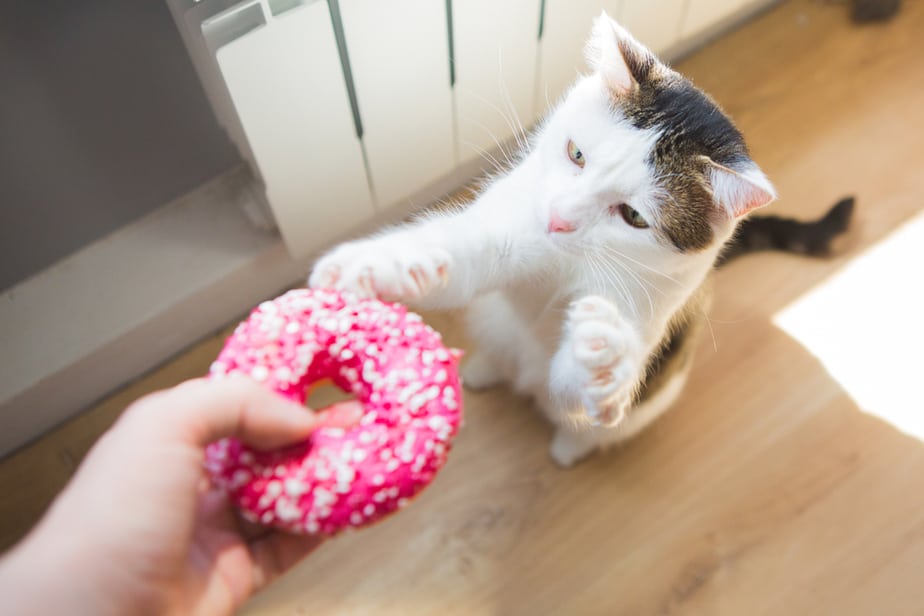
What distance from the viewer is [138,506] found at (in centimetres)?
56

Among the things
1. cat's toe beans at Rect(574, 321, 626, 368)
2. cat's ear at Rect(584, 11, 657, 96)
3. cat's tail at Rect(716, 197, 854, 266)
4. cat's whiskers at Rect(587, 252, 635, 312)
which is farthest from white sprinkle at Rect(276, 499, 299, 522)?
cat's tail at Rect(716, 197, 854, 266)

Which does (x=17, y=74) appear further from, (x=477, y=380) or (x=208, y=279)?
(x=477, y=380)

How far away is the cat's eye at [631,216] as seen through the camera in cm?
77

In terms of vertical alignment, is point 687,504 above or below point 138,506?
below

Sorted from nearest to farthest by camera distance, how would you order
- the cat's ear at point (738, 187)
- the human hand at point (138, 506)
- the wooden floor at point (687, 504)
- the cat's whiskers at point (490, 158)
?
the human hand at point (138, 506) < the cat's ear at point (738, 187) < the cat's whiskers at point (490, 158) < the wooden floor at point (687, 504)

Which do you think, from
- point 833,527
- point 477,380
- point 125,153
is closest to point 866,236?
point 833,527

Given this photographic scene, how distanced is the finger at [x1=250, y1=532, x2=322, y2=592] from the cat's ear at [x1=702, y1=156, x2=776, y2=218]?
545 mm

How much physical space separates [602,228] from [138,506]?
51 centimetres

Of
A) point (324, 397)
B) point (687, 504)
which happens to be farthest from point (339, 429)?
point (687, 504)

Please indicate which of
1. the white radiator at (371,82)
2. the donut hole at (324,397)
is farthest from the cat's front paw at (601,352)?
the donut hole at (324,397)

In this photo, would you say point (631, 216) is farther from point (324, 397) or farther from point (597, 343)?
point (324, 397)

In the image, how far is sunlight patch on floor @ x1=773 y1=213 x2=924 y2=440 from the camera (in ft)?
4.11

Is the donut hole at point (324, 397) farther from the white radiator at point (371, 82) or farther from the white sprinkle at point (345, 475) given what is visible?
the white sprinkle at point (345, 475)

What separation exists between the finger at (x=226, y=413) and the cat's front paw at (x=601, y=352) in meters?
0.27
